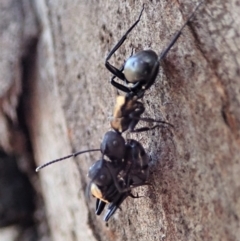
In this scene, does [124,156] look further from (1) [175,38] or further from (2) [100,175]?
(1) [175,38]

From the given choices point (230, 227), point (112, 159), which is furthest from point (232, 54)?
point (112, 159)

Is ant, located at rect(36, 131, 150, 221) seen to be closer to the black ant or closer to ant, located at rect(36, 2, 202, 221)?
ant, located at rect(36, 2, 202, 221)

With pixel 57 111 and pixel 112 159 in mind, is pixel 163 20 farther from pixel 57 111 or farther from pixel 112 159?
pixel 57 111

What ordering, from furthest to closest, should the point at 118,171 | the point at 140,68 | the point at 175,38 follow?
the point at 118,171
the point at 140,68
the point at 175,38

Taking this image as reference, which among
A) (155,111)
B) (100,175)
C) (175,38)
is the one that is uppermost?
(175,38)

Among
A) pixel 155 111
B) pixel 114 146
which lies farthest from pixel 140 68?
pixel 114 146

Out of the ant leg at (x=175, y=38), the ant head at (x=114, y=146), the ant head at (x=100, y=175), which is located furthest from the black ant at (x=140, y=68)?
the ant head at (x=100, y=175)
